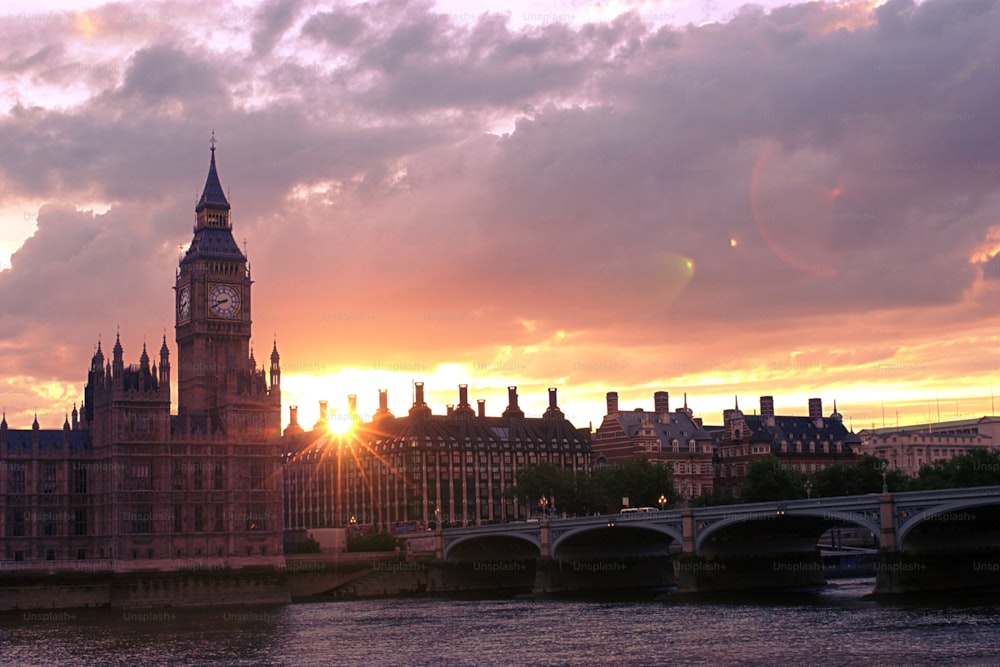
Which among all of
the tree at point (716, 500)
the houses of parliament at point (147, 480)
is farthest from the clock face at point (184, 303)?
the tree at point (716, 500)

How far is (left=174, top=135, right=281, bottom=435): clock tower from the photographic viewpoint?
569 ft

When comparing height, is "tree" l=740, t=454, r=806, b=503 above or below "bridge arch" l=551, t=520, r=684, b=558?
above

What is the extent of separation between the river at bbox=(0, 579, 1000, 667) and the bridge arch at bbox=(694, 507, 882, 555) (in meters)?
6.15

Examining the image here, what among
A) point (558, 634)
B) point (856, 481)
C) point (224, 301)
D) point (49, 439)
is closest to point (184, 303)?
point (224, 301)

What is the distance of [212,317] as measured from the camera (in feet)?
590

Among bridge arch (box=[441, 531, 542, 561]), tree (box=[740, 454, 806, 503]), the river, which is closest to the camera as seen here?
the river

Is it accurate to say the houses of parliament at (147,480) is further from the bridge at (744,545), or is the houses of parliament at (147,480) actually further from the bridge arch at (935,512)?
the bridge arch at (935,512)

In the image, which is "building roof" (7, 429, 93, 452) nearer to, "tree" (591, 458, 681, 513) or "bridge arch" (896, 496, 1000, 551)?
"tree" (591, 458, 681, 513)

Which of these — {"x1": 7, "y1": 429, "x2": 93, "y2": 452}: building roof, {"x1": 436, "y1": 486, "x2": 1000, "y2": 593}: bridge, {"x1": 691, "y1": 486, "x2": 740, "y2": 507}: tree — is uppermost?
{"x1": 7, "y1": 429, "x2": 93, "y2": 452}: building roof

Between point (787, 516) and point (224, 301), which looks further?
point (224, 301)

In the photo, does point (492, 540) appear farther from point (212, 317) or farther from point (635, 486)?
point (212, 317)

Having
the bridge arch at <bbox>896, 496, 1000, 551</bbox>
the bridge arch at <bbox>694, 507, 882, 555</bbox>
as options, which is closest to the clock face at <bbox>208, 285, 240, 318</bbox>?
the bridge arch at <bbox>694, 507, 882, 555</bbox>

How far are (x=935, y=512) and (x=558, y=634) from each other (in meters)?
31.6

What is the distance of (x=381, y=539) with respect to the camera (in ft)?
584
